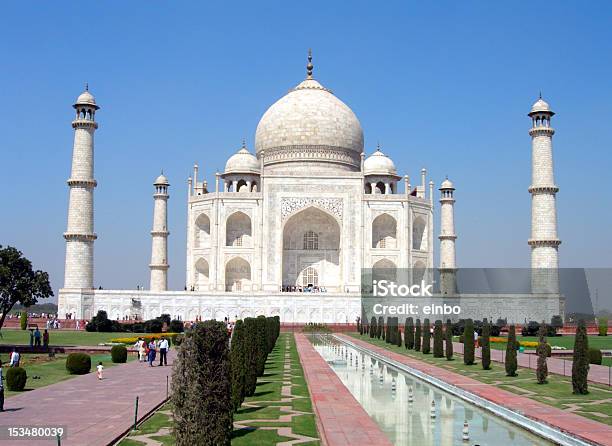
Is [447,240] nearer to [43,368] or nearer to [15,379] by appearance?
[43,368]

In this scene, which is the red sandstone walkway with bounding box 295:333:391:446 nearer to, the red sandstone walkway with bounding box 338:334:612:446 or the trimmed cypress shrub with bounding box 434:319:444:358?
the red sandstone walkway with bounding box 338:334:612:446

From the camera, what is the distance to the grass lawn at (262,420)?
7214 millimetres

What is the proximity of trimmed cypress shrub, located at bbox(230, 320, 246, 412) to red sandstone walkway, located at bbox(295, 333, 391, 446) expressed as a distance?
0.88 metres

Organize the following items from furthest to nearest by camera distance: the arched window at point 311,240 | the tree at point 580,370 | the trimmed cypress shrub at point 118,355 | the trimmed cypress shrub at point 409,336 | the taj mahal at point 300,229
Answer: the arched window at point 311,240 → the taj mahal at point 300,229 → the trimmed cypress shrub at point 409,336 → the trimmed cypress shrub at point 118,355 → the tree at point 580,370

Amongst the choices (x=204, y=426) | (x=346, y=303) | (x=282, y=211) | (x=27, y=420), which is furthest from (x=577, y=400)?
(x=282, y=211)

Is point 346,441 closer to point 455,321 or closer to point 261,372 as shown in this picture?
point 261,372

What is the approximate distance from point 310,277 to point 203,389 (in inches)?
1060

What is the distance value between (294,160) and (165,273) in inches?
293

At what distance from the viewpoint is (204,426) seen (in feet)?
19.2

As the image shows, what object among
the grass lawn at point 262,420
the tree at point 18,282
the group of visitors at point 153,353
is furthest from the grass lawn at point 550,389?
the tree at point 18,282

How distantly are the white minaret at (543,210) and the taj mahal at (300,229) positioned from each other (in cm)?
4

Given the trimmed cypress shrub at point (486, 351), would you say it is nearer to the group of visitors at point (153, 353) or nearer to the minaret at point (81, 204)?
the group of visitors at point (153, 353)

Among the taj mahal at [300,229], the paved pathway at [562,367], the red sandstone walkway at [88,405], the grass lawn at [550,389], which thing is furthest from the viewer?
the taj mahal at [300,229]

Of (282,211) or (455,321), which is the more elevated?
(282,211)
